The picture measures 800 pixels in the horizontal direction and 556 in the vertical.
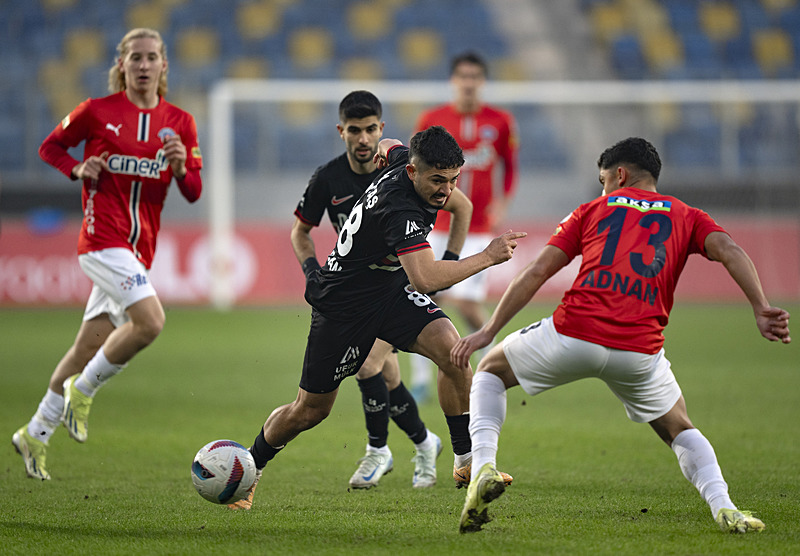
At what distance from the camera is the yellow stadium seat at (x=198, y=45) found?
2105 centimetres

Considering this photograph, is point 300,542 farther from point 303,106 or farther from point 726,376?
point 303,106

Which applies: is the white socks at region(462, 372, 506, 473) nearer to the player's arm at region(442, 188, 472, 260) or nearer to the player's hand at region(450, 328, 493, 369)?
the player's hand at region(450, 328, 493, 369)

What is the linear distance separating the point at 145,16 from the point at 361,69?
4.77 meters

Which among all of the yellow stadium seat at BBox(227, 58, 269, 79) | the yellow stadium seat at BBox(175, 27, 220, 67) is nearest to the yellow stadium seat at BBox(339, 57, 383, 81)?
the yellow stadium seat at BBox(227, 58, 269, 79)

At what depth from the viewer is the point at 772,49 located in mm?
21812

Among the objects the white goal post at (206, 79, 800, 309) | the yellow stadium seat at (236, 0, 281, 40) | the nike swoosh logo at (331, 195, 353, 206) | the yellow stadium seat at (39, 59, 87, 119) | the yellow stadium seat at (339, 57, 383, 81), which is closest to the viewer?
the nike swoosh logo at (331, 195, 353, 206)

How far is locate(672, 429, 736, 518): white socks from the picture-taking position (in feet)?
14.0

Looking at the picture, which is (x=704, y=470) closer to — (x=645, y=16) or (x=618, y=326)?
(x=618, y=326)

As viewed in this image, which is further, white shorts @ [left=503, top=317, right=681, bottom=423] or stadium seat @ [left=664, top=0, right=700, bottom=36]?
stadium seat @ [left=664, top=0, right=700, bottom=36]

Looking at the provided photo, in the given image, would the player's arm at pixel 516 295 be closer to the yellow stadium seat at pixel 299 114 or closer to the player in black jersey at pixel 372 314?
the player in black jersey at pixel 372 314

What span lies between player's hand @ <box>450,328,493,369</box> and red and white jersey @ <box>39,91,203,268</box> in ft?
8.33

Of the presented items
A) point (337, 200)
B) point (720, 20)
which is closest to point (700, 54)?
point (720, 20)

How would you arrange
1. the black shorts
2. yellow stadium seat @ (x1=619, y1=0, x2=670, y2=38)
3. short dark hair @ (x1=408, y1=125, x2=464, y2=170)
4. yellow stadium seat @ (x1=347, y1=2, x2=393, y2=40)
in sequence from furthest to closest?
yellow stadium seat @ (x1=619, y1=0, x2=670, y2=38) → yellow stadium seat @ (x1=347, y1=2, x2=393, y2=40) → the black shorts → short dark hair @ (x1=408, y1=125, x2=464, y2=170)

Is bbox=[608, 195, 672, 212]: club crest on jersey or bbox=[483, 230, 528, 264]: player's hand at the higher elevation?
bbox=[608, 195, 672, 212]: club crest on jersey
